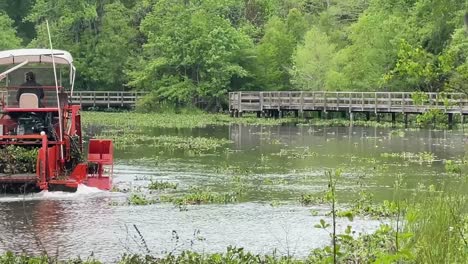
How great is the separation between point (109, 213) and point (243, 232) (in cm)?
379

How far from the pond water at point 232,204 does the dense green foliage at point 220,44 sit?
799 inches

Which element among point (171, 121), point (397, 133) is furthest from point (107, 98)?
point (397, 133)

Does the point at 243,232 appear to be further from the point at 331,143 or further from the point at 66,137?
the point at 331,143

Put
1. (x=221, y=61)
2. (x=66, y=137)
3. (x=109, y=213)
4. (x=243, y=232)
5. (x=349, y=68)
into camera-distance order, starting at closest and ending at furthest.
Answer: (x=243, y=232), (x=109, y=213), (x=66, y=137), (x=349, y=68), (x=221, y=61)

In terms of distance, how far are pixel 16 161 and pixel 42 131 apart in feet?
4.65

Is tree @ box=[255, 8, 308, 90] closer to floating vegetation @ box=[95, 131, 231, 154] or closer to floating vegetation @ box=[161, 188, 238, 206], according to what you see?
floating vegetation @ box=[95, 131, 231, 154]

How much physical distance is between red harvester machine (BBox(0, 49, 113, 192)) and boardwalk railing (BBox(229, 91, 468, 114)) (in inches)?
1158

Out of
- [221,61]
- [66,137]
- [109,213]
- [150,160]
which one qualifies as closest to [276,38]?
[221,61]

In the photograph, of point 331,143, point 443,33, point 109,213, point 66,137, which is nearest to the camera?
point 109,213

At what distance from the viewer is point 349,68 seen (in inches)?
2381

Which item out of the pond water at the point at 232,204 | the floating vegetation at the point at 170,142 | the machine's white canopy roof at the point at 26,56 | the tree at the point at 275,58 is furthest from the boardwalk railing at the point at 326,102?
the machine's white canopy roof at the point at 26,56

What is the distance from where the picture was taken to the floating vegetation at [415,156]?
29433 millimetres

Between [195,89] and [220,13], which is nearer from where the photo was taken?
[195,89]

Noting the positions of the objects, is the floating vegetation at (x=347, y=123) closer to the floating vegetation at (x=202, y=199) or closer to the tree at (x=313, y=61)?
the tree at (x=313, y=61)
